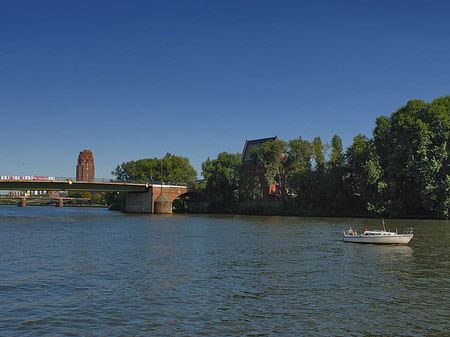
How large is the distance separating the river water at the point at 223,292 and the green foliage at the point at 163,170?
406 feet

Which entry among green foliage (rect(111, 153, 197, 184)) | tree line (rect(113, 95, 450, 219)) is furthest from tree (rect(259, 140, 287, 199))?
green foliage (rect(111, 153, 197, 184))

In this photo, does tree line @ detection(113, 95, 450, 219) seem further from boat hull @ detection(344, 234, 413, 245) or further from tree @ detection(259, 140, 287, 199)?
boat hull @ detection(344, 234, 413, 245)

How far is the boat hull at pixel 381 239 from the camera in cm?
4581

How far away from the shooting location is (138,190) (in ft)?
442

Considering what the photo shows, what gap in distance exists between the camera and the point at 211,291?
23.7 m

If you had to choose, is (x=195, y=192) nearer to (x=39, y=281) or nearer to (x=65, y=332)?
(x=39, y=281)

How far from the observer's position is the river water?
17656mm

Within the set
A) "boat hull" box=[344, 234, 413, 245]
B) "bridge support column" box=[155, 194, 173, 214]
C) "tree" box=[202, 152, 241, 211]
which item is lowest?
"boat hull" box=[344, 234, 413, 245]

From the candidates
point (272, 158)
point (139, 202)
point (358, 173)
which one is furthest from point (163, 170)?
point (358, 173)

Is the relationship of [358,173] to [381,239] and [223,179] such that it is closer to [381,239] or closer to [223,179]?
[223,179]

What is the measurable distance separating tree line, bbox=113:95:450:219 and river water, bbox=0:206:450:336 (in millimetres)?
50921

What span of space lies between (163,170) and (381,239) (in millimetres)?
128293

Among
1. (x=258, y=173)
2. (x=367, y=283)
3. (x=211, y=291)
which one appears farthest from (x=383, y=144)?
(x=211, y=291)

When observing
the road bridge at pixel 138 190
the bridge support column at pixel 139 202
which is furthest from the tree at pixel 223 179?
the bridge support column at pixel 139 202
